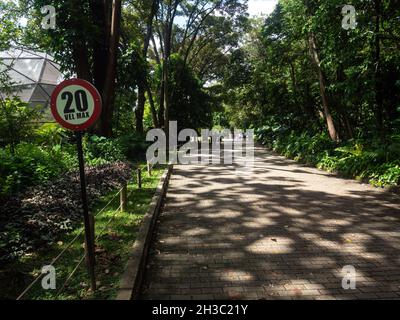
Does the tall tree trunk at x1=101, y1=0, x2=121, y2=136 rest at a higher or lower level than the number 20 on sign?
higher

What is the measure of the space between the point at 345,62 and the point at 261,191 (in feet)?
20.8

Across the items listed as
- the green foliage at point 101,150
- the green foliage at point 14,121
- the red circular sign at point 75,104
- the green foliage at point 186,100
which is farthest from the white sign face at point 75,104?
the green foliage at point 186,100

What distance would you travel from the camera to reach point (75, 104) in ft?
13.3

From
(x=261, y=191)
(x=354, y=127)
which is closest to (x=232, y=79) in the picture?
(x=354, y=127)

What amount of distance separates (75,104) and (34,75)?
24548 mm

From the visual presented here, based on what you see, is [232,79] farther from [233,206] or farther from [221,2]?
[233,206]

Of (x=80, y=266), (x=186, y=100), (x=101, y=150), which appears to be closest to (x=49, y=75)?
(x=186, y=100)

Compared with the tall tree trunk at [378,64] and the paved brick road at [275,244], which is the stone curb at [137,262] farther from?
the tall tree trunk at [378,64]

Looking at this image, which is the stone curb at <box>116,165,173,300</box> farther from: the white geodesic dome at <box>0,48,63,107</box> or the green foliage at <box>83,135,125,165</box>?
the white geodesic dome at <box>0,48,63,107</box>

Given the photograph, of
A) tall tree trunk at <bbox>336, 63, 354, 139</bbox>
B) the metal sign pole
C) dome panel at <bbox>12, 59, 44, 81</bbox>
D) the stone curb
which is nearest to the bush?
tall tree trunk at <bbox>336, 63, 354, 139</bbox>

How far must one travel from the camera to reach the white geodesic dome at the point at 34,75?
24156 millimetres

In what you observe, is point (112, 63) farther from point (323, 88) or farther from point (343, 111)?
point (343, 111)

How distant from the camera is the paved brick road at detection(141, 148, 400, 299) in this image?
4551mm

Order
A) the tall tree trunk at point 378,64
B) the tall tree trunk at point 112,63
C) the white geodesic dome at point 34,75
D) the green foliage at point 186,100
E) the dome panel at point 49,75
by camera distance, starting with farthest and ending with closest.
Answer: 1. the green foliage at point 186,100
2. the dome panel at point 49,75
3. the white geodesic dome at point 34,75
4. the tall tree trunk at point 112,63
5. the tall tree trunk at point 378,64
